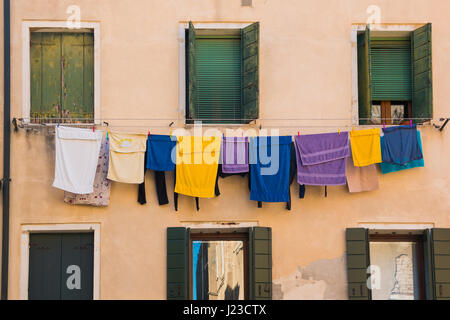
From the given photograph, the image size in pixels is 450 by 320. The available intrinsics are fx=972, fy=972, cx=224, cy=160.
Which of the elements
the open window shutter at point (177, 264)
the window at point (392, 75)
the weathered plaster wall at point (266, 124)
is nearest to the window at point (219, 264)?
the open window shutter at point (177, 264)

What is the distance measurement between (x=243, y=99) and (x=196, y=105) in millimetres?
762

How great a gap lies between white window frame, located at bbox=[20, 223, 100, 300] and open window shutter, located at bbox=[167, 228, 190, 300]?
1.09 metres

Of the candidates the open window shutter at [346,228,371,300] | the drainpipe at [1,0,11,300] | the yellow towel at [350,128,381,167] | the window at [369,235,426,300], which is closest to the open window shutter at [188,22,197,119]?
the yellow towel at [350,128,381,167]

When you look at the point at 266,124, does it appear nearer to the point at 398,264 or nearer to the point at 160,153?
the point at 160,153

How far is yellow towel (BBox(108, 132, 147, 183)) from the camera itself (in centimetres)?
1471

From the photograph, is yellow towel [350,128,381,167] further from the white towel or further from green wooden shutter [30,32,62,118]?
green wooden shutter [30,32,62,118]

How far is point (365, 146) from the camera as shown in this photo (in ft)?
48.7

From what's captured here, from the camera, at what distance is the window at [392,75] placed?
15336 mm

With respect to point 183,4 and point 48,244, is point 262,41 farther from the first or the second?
point 48,244

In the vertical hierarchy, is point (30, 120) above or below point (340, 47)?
below

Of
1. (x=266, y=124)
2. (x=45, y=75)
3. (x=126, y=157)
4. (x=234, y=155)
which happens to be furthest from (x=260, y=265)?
(x=45, y=75)
